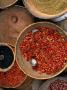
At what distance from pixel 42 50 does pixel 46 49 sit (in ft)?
0.09

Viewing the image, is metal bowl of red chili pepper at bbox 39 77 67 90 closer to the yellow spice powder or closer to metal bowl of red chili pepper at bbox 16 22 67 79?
metal bowl of red chili pepper at bbox 16 22 67 79

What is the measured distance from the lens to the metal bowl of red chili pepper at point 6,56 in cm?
182

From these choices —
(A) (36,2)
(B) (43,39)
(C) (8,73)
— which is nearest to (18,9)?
(A) (36,2)

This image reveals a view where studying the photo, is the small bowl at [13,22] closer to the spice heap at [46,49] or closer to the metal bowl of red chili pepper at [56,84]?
the spice heap at [46,49]

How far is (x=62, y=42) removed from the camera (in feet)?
5.73

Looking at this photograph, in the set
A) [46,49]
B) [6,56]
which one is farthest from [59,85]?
[6,56]

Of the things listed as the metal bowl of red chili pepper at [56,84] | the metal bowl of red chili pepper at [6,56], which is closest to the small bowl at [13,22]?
the metal bowl of red chili pepper at [6,56]

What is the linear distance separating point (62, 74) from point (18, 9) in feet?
1.78

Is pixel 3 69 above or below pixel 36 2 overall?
below

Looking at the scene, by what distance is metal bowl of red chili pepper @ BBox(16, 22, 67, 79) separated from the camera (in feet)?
5.71

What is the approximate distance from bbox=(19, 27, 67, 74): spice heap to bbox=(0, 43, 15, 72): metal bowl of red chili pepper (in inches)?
3.2

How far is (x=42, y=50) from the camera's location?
177 centimetres

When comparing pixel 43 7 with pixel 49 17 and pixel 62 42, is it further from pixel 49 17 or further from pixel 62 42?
pixel 62 42

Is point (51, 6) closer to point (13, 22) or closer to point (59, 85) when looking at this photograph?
point (13, 22)
